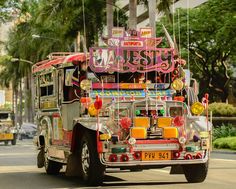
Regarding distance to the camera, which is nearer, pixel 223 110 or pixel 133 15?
pixel 133 15

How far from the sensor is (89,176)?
13.1 meters

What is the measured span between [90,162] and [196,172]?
214 cm

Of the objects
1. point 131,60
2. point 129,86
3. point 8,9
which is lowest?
point 129,86

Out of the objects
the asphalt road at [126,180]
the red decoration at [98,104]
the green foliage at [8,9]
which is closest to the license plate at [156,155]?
the asphalt road at [126,180]

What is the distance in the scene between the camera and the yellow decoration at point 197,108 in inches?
519

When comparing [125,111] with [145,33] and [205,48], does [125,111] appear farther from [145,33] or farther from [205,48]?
[205,48]

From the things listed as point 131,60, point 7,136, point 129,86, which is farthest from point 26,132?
point 131,60

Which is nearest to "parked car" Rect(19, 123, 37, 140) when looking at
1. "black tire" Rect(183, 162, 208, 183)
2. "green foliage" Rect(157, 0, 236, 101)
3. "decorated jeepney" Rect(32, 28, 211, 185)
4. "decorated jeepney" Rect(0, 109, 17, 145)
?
"decorated jeepney" Rect(0, 109, 17, 145)

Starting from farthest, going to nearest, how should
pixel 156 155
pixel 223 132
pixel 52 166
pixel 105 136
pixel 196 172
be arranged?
pixel 223 132
pixel 52 166
pixel 196 172
pixel 156 155
pixel 105 136

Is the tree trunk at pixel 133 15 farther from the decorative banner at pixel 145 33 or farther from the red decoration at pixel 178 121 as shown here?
the red decoration at pixel 178 121

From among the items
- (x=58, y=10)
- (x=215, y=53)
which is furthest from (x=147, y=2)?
(x=215, y=53)

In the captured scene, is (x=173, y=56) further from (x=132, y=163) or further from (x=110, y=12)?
(x=110, y=12)

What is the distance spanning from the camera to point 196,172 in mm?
13695

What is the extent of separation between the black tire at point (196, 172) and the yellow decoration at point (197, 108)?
1.02 m
